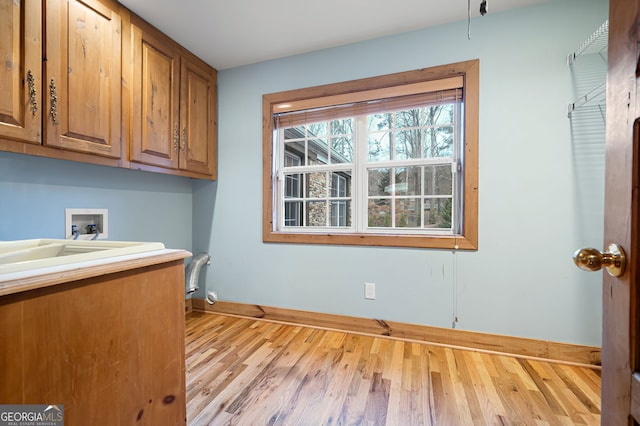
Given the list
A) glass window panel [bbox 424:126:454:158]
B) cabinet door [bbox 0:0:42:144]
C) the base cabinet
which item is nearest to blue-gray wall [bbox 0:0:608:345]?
glass window panel [bbox 424:126:454:158]

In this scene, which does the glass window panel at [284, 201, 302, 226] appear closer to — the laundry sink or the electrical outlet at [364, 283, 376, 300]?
the electrical outlet at [364, 283, 376, 300]

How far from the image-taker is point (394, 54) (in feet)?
6.46

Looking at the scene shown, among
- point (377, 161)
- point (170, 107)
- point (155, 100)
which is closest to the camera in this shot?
point (155, 100)

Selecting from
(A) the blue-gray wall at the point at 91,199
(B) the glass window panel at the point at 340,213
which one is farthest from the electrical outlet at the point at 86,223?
(B) the glass window panel at the point at 340,213

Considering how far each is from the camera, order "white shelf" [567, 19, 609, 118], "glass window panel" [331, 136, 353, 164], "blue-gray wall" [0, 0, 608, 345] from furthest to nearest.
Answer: "glass window panel" [331, 136, 353, 164]
"blue-gray wall" [0, 0, 608, 345]
"white shelf" [567, 19, 609, 118]

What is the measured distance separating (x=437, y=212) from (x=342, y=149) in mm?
932

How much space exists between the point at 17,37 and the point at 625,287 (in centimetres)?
230

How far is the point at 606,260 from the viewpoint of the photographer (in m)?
0.46

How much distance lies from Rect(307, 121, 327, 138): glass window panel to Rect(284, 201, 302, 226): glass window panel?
2.11 feet

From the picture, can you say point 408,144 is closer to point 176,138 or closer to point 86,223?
point 176,138

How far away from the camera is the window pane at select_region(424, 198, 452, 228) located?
76.5 inches

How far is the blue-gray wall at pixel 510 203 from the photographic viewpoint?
63.9 inches

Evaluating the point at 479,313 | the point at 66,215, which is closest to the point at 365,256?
the point at 479,313

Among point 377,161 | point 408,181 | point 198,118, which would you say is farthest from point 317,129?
point 198,118
